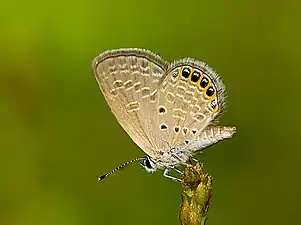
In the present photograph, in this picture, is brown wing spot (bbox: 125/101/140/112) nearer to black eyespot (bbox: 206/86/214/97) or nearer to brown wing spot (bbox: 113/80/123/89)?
brown wing spot (bbox: 113/80/123/89)

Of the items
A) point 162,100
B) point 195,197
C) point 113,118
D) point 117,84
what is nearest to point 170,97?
point 162,100

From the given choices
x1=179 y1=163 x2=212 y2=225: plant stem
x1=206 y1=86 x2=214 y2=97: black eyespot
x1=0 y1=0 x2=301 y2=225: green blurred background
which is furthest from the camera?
x1=0 y1=0 x2=301 y2=225: green blurred background

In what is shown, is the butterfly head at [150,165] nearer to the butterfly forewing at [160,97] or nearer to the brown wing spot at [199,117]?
the butterfly forewing at [160,97]

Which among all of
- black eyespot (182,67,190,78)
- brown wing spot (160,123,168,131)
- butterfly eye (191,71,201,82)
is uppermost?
black eyespot (182,67,190,78)

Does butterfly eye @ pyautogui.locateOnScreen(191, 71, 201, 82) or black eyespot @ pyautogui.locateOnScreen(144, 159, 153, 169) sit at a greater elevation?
butterfly eye @ pyautogui.locateOnScreen(191, 71, 201, 82)

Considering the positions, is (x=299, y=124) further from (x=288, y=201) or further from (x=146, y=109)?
(x=146, y=109)

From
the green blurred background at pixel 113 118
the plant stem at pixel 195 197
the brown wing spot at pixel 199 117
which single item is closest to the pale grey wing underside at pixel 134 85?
the brown wing spot at pixel 199 117

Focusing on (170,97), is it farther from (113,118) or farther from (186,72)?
(113,118)

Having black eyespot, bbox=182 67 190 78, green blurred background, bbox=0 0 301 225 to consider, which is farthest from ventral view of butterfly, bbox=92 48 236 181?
green blurred background, bbox=0 0 301 225
